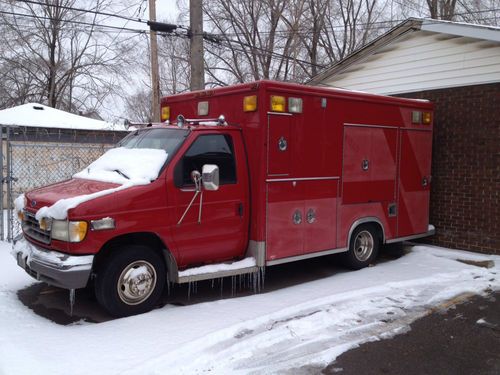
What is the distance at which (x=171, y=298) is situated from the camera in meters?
6.19

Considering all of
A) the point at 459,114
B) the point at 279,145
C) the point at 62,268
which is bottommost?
the point at 62,268

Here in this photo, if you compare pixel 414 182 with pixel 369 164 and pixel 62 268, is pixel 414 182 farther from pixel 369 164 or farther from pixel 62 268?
pixel 62 268

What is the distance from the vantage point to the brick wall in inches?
329

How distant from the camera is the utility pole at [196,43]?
40.7ft

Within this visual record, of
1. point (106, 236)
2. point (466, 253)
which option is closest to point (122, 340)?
point (106, 236)

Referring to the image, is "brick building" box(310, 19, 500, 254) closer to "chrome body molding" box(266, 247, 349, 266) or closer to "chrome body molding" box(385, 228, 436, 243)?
"chrome body molding" box(385, 228, 436, 243)

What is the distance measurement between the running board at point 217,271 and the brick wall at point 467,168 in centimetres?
449

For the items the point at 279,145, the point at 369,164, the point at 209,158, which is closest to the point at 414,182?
the point at 369,164

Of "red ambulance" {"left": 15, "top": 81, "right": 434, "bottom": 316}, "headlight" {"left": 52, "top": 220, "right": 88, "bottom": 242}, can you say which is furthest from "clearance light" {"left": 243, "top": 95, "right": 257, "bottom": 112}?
"headlight" {"left": 52, "top": 220, "right": 88, "bottom": 242}

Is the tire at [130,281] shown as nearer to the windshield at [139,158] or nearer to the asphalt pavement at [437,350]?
the windshield at [139,158]

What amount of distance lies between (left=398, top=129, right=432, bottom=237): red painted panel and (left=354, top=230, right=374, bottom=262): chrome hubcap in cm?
69

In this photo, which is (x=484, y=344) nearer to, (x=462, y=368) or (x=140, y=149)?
(x=462, y=368)

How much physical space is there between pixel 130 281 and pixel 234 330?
4.23 feet

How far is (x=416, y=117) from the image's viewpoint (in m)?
8.31
